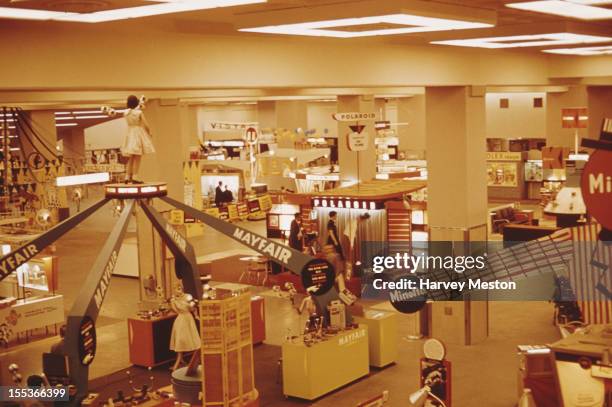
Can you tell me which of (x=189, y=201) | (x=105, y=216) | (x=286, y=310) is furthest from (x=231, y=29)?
(x=105, y=216)

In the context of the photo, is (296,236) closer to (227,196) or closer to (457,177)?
(457,177)

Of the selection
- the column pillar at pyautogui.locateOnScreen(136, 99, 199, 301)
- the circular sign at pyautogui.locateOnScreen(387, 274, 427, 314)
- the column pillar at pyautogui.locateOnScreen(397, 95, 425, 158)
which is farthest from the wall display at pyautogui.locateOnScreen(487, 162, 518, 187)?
the circular sign at pyautogui.locateOnScreen(387, 274, 427, 314)

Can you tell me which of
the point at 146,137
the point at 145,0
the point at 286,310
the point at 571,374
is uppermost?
the point at 145,0

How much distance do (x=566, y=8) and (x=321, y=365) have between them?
5954 millimetres

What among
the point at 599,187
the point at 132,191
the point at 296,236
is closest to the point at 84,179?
the point at 296,236

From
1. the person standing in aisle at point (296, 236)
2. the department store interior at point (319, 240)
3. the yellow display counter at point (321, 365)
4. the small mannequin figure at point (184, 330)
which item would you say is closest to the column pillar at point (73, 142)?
the department store interior at point (319, 240)

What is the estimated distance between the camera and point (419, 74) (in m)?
12.6

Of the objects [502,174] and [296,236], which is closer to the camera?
[296,236]

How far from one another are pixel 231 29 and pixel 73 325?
3683 millimetres

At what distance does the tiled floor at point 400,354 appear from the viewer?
1086cm

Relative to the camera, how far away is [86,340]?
7.94 m

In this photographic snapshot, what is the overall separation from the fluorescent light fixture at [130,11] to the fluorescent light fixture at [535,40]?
4193mm

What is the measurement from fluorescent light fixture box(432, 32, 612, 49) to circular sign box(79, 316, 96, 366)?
16.7 ft

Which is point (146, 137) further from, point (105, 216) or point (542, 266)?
point (105, 216)
